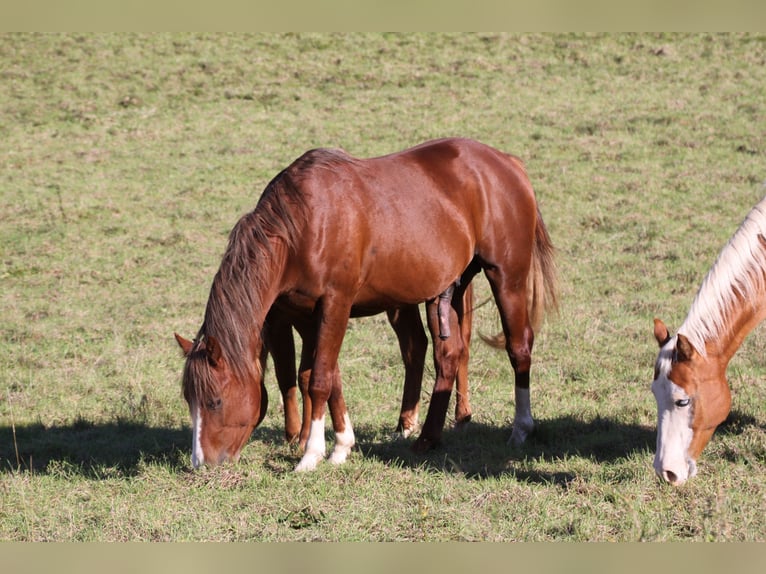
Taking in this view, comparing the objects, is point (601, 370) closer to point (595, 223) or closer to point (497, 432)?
point (497, 432)

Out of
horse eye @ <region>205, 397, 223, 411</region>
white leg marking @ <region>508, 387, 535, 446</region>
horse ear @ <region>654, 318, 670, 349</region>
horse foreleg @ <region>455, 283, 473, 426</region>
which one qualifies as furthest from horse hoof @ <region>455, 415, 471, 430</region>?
horse eye @ <region>205, 397, 223, 411</region>

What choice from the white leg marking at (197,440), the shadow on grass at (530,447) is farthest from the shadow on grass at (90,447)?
the shadow on grass at (530,447)

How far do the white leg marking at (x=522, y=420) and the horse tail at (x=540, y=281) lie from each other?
702mm

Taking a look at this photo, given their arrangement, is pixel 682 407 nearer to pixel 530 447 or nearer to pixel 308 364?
pixel 530 447

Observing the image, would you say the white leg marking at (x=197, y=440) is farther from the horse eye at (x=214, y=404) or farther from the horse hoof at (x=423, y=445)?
the horse hoof at (x=423, y=445)

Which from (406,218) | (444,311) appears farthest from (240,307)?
(444,311)

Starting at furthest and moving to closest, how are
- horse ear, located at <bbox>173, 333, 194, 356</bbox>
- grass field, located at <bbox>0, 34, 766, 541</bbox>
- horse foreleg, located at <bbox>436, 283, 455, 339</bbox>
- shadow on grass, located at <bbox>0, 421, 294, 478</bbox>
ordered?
horse foreleg, located at <bbox>436, 283, 455, 339</bbox>, shadow on grass, located at <bbox>0, 421, 294, 478</bbox>, horse ear, located at <bbox>173, 333, 194, 356</bbox>, grass field, located at <bbox>0, 34, 766, 541</bbox>

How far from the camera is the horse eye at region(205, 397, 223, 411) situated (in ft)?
17.3

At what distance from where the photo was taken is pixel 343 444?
234 inches

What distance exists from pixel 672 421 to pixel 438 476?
4.88 feet

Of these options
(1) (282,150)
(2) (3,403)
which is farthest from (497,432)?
(1) (282,150)

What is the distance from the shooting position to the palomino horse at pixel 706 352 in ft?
16.1

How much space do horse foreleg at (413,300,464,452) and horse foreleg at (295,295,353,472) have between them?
0.79 metres

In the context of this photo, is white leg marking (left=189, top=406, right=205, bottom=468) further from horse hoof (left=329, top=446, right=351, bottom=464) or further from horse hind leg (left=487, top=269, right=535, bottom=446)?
horse hind leg (left=487, top=269, right=535, bottom=446)
